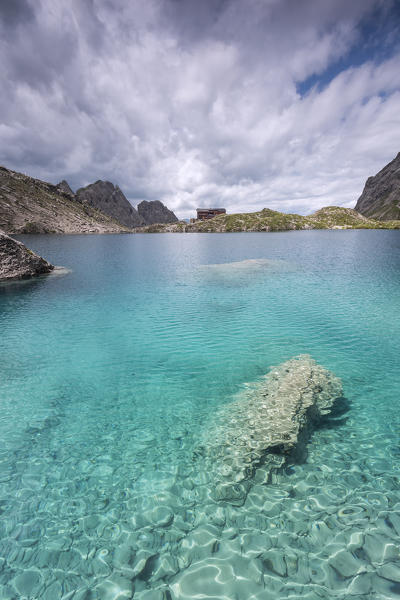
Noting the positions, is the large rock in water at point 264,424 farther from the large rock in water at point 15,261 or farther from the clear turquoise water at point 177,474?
the large rock in water at point 15,261

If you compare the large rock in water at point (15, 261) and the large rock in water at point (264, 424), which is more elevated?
the large rock in water at point (15, 261)

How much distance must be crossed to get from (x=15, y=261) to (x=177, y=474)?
5206 centimetres

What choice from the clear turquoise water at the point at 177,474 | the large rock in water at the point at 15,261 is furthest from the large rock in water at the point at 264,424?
the large rock in water at the point at 15,261

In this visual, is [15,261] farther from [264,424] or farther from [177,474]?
[264,424]

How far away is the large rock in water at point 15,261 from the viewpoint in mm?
46094

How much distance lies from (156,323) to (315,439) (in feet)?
56.9

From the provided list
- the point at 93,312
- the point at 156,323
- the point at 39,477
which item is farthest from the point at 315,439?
the point at 93,312

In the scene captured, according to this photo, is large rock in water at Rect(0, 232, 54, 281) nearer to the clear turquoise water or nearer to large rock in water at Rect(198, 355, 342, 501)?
the clear turquoise water

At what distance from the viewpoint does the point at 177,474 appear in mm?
9742

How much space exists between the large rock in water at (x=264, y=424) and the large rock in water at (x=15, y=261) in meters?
49.4

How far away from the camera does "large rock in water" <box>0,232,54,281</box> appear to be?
46.1m

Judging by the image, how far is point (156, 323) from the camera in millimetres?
25422

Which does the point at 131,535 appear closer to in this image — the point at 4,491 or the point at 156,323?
the point at 4,491

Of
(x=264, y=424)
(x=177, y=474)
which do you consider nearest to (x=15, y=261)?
(x=177, y=474)
